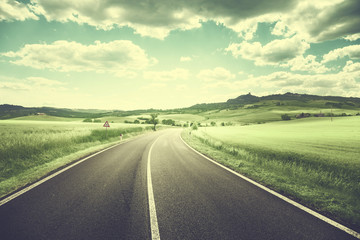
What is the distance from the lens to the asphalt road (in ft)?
9.77

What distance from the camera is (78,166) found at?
7609 mm

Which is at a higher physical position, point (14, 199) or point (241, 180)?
point (14, 199)

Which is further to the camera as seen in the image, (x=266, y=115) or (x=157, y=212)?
(x=266, y=115)

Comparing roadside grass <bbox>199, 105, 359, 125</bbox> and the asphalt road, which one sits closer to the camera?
the asphalt road

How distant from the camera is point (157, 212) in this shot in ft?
12.2

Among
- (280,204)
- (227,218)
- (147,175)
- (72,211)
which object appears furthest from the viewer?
(147,175)

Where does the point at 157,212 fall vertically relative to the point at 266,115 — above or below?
below

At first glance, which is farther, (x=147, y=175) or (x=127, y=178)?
(x=147, y=175)

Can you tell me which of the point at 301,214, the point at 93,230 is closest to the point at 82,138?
the point at 93,230

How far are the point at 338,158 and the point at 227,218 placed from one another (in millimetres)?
9306

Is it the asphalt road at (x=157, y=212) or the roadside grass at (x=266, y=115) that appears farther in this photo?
the roadside grass at (x=266, y=115)

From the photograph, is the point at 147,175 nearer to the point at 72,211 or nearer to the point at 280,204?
the point at 72,211

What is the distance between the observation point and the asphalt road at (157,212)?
2977 millimetres

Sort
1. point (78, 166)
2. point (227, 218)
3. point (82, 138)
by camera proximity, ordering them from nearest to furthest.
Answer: point (227, 218), point (78, 166), point (82, 138)
